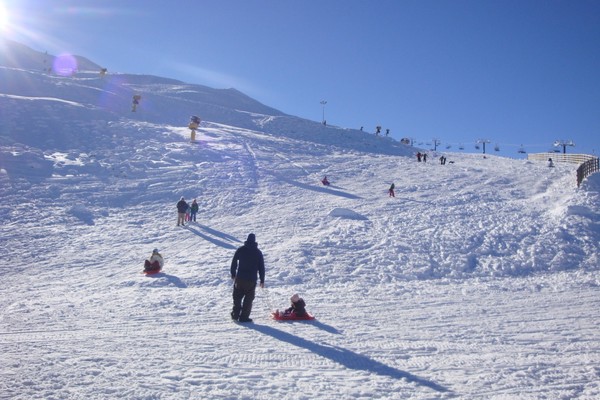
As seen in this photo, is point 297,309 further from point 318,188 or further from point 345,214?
point 318,188

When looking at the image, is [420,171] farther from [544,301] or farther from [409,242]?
[544,301]

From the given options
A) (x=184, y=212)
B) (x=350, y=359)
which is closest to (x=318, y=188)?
(x=184, y=212)

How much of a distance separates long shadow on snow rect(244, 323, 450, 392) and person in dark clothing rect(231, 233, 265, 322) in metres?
0.72

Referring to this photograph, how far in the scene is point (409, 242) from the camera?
16.1 meters

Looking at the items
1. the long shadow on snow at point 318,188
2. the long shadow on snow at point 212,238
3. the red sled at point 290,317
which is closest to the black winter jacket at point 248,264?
the red sled at point 290,317

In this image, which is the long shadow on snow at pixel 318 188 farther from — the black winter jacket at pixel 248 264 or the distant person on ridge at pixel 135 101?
the distant person on ridge at pixel 135 101

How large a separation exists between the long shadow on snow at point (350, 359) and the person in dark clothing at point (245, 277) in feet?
2.37

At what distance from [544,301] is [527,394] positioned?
545 cm

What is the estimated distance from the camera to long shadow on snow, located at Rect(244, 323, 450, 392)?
563cm

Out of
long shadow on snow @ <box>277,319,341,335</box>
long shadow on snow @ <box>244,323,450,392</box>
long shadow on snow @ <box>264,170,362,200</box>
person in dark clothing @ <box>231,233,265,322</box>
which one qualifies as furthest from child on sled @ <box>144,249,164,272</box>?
long shadow on snow @ <box>264,170,362,200</box>

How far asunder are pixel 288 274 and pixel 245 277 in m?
4.90

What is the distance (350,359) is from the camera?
20.9ft

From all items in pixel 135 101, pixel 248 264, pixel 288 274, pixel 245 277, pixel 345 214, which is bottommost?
pixel 288 274

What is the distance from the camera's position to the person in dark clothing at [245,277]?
8.38m
